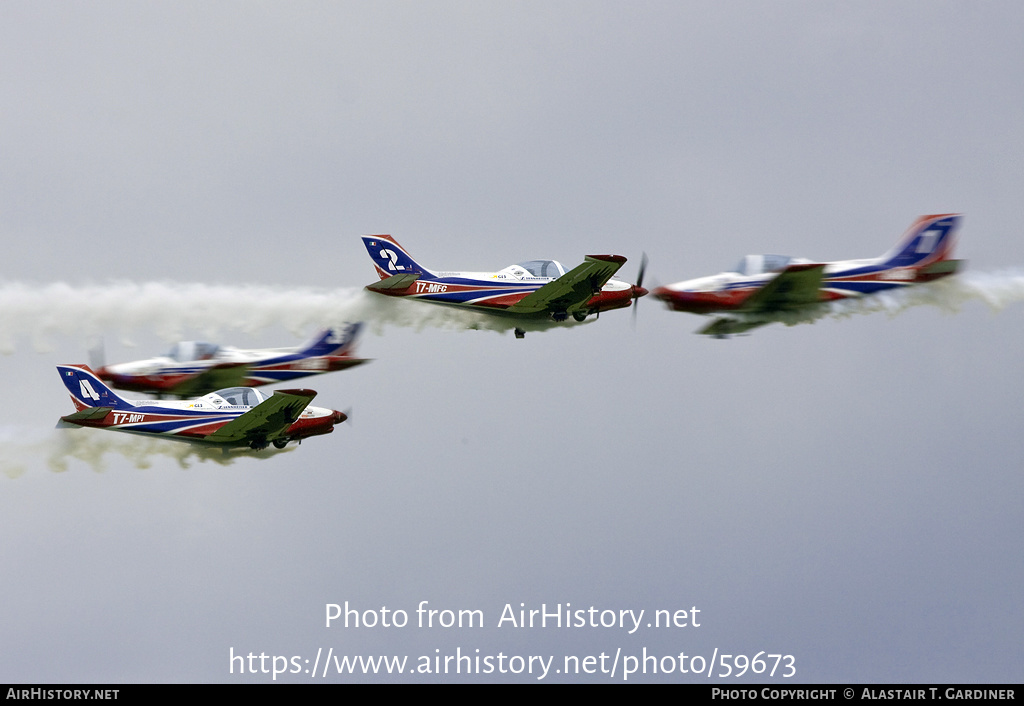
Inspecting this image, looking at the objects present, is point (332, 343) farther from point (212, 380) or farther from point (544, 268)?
point (544, 268)

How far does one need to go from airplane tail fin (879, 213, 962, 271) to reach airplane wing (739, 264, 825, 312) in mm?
3598

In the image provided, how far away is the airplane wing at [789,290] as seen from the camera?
154ft

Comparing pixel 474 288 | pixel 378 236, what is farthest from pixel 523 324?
pixel 378 236

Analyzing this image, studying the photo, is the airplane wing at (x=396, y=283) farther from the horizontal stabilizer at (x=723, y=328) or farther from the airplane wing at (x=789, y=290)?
the airplane wing at (x=789, y=290)

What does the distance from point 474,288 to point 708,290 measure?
7.42 m

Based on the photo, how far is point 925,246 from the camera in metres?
50.3

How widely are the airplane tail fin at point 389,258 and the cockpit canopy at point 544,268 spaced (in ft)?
11.2

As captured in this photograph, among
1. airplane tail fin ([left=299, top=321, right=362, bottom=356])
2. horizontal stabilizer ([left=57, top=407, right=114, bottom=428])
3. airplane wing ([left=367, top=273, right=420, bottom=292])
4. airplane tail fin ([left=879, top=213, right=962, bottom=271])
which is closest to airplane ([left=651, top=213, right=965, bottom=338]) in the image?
airplane tail fin ([left=879, top=213, right=962, bottom=271])

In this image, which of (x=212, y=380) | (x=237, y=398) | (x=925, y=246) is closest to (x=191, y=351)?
(x=212, y=380)

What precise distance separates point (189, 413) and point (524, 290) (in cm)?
1114

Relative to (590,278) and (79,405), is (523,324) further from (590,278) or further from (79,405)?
(79,405)

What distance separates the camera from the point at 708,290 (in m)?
47.4

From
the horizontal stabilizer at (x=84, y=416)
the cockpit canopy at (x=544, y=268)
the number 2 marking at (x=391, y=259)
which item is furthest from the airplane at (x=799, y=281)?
the horizontal stabilizer at (x=84, y=416)

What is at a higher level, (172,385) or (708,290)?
(708,290)
